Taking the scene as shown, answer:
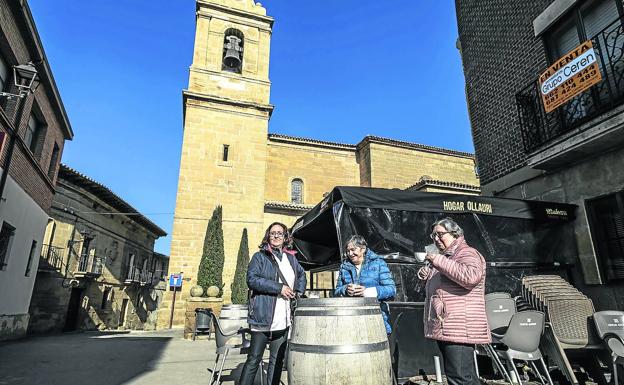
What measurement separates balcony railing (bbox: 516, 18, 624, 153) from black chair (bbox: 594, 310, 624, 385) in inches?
Answer: 130

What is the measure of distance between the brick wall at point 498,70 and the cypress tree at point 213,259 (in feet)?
30.3

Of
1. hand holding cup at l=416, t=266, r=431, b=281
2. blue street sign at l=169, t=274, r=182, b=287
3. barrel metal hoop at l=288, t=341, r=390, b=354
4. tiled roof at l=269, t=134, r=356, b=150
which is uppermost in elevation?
tiled roof at l=269, t=134, r=356, b=150

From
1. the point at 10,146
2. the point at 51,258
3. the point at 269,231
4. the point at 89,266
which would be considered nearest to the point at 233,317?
the point at 269,231

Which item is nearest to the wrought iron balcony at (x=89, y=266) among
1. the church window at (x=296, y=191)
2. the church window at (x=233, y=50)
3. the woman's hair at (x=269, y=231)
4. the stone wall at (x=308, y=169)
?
the stone wall at (x=308, y=169)

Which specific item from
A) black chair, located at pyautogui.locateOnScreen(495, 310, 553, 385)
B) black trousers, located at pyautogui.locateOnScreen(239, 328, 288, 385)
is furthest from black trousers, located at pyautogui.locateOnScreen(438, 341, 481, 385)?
black trousers, located at pyautogui.locateOnScreen(239, 328, 288, 385)

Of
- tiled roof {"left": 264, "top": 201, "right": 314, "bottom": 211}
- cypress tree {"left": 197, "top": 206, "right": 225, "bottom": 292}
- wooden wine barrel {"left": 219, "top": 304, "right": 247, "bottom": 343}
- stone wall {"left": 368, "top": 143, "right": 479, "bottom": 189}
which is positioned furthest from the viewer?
stone wall {"left": 368, "top": 143, "right": 479, "bottom": 189}

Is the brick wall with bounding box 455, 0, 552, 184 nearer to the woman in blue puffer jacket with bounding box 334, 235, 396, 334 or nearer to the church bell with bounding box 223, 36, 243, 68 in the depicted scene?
the woman in blue puffer jacket with bounding box 334, 235, 396, 334

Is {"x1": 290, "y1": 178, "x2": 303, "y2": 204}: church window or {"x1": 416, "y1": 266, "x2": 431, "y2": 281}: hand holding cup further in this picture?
{"x1": 290, "y1": 178, "x2": 303, "y2": 204}: church window

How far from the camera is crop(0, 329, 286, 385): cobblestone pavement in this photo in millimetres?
4891

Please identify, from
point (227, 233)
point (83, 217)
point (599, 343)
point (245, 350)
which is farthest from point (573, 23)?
point (83, 217)

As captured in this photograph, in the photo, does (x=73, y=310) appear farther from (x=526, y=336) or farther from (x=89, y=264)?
(x=526, y=336)

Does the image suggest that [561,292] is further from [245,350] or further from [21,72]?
[21,72]

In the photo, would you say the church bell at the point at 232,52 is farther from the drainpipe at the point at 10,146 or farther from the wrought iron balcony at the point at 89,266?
the wrought iron balcony at the point at 89,266

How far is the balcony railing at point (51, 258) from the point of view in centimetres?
1633
